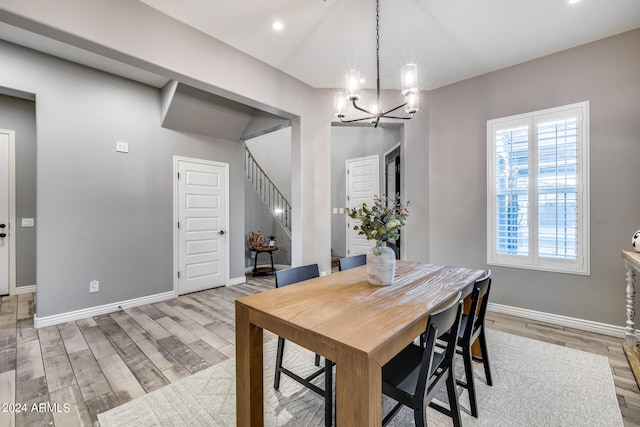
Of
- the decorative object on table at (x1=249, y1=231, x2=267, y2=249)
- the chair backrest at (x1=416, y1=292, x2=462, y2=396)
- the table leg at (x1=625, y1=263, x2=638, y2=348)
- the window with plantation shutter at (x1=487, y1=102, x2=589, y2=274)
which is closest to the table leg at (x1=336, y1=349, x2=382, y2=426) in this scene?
the chair backrest at (x1=416, y1=292, x2=462, y2=396)

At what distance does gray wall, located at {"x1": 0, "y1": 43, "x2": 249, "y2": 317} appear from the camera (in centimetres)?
303

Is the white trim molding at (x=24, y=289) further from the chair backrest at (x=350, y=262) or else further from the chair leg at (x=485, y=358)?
the chair leg at (x=485, y=358)

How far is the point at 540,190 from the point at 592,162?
0.47m

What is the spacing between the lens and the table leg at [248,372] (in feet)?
4.63

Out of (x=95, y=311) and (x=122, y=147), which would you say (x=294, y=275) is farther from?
(x=122, y=147)

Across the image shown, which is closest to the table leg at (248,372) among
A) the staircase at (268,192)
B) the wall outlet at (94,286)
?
the wall outlet at (94,286)

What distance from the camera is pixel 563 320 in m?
2.90

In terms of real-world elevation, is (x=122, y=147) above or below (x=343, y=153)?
below

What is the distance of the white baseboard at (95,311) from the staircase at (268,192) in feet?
9.77

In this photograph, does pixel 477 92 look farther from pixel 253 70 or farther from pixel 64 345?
pixel 64 345

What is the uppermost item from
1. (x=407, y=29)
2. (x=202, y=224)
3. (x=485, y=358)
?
(x=407, y=29)

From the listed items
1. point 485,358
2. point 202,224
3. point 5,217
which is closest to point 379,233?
point 485,358

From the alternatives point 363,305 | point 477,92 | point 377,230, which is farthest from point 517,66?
point 363,305

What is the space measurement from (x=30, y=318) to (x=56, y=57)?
3006 millimetres
